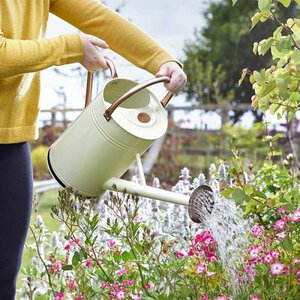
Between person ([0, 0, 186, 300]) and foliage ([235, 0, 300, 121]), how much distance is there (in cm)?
30

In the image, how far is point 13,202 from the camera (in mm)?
2160

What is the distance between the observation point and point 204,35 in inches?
726

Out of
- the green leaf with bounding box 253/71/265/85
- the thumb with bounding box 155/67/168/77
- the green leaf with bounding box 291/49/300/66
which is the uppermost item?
the green leaf with bounding box 291/49/300/66

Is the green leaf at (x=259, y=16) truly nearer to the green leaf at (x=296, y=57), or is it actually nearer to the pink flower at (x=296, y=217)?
the green leaf at (x=296, y=57)

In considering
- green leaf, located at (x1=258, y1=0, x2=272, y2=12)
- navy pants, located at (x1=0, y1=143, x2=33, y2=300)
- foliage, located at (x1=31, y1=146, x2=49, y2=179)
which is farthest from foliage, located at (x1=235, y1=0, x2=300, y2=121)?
foliage, located at (x1=31, y1=146, x2=49, y2=179)

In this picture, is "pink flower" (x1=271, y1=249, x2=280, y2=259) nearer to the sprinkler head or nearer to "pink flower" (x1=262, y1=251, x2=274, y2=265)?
"pink flower" (x1=262, y1=251, x2=274, y2=265)

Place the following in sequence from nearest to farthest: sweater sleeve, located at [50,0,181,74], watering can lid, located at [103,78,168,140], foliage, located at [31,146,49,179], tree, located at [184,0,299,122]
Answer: watering can lid, located at [103,78,168,140]
sweater sleeve, located at [50,0,181,74]
foliage, located at [31,146,49,179]
tree, located at [184,0,299,122]

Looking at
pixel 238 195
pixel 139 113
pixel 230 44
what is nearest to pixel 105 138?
pixel 139 113

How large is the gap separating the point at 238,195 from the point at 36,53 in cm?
83

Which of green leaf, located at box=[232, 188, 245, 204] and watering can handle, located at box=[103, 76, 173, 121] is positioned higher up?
watering can handle, located at box=[103, 76, 173, 121]

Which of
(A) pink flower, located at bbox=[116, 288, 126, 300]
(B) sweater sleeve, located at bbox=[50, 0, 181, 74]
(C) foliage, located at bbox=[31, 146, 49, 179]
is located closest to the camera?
(A) pink flower, located at bbox=[116, 288, 126, 300]

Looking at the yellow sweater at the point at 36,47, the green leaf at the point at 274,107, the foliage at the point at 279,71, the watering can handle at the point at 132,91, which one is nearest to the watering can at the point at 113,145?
the watering can handle at the point at 132,91

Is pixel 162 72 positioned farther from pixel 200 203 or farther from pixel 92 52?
pixel 200 203

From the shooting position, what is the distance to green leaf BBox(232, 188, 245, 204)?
7.96ft
